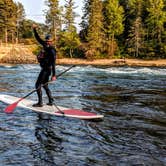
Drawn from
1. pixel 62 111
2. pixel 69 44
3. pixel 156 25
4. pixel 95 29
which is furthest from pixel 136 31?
pixel 62 111

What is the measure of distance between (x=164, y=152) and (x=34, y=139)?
3276 mm

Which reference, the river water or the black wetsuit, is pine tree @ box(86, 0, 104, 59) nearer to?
the black wetsuit

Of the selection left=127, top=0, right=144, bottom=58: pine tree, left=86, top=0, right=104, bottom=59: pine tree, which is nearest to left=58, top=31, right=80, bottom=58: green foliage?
left=86, top=0, right=104, bottom=59: pine tree

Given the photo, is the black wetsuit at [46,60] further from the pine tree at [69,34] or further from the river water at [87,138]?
the pine tree at [69,34]

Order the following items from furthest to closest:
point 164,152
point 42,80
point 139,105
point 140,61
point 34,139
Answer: point 140,61, point 139,105, point 42,80, point 34,139, point 164,152

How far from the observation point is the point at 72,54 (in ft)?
264

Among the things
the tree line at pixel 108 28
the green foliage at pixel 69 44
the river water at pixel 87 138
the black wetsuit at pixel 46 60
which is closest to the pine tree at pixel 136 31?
the tree line at pixel 108 28

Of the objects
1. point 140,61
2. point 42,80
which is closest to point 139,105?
→ point 42,80

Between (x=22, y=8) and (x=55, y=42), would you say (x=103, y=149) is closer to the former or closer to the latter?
(x=55, y=42)

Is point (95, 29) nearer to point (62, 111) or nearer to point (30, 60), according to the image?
point (30, 60)

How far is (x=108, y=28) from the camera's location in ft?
268

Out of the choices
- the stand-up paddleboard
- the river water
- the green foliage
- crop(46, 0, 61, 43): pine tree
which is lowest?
the river water

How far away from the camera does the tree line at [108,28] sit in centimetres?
7669

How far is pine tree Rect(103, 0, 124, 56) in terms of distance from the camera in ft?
262
